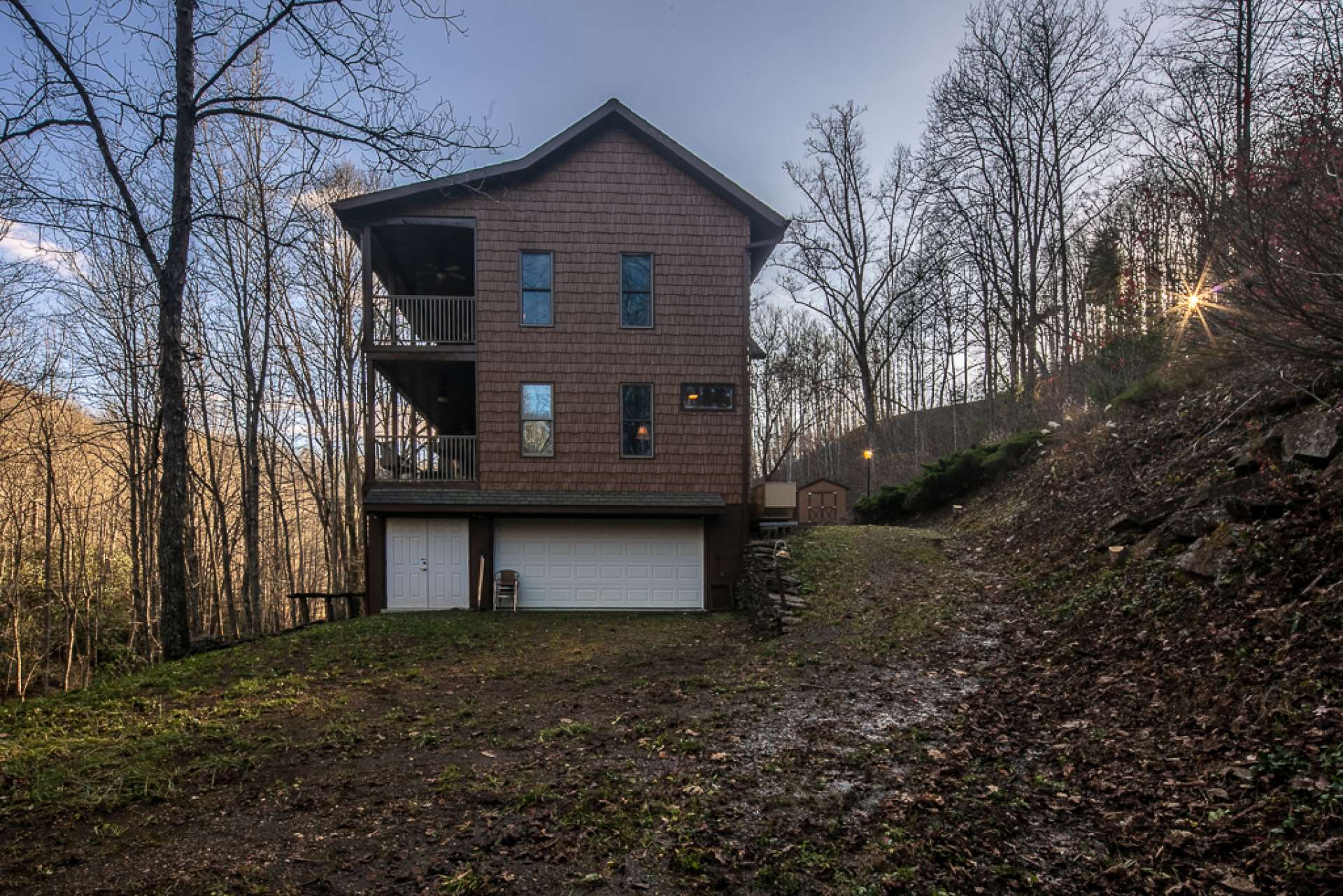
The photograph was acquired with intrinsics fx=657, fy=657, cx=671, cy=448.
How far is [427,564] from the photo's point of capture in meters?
12.9

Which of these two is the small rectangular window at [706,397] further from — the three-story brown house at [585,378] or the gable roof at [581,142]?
the gable roof at [581,142]

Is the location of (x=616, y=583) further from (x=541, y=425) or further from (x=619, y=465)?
(x=541, y=425)

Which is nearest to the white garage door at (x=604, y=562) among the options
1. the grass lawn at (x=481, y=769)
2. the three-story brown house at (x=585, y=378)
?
the three-story brown house at (x=585, y=378)

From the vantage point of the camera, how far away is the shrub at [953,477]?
575 inches

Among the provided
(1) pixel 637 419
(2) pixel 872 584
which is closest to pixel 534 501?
(1) pixel 637 419

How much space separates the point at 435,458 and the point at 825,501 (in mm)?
10597

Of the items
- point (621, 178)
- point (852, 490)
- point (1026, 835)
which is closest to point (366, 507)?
point (621, 178)

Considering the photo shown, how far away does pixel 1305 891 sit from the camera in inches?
107

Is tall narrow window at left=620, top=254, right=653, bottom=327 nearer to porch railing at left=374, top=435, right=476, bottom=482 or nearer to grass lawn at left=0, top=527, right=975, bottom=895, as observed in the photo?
porch railing at left=374, top=435, right=476, bottom=482

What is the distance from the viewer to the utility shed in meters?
18.5

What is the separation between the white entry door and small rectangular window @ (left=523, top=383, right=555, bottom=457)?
6.67ft

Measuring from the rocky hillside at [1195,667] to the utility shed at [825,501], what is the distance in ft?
29.5

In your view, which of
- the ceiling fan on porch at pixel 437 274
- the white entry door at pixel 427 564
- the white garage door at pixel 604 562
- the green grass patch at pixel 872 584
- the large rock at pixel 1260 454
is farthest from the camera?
the ceiling fan on porch at pixel 437 274

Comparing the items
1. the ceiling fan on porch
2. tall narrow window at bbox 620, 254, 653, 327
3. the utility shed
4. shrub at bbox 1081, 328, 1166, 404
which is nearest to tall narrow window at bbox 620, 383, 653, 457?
tall narrow window at bbox 620, 254, 653, 327
